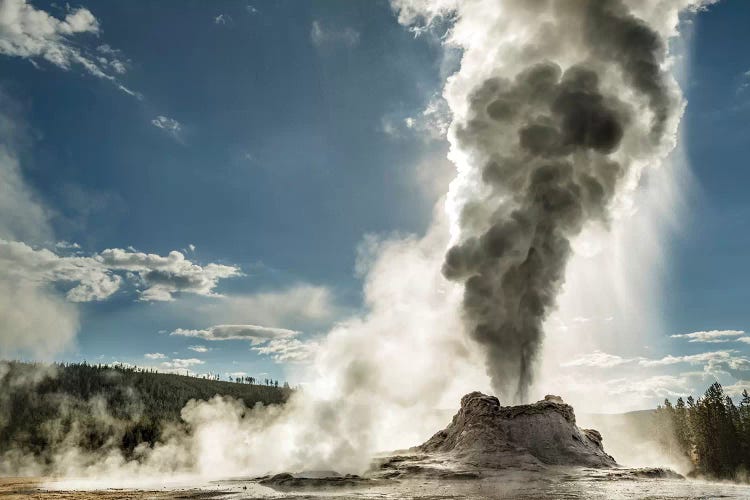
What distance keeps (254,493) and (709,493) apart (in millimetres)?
20893

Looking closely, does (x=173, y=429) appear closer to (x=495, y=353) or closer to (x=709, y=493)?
(x=495, y=353)

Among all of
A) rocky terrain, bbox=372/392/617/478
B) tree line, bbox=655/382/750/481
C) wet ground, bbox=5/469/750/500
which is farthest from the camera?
tree line, bbox=655/382/750/481

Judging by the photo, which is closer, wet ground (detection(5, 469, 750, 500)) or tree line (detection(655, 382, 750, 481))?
wet ground (detection(5, 469, 750, 500))

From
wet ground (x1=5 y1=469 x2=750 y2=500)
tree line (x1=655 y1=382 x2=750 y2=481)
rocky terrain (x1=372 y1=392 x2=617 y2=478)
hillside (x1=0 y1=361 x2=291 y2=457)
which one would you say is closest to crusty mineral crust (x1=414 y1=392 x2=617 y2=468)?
rocky terrain (x1=372 y1=392 x2=617 y2=478)

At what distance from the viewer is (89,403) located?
118 metres

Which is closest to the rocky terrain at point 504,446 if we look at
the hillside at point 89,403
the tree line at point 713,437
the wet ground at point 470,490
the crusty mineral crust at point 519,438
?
the crusty mineral crust at point 519,438

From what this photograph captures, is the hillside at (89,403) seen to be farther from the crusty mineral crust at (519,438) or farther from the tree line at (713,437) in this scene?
the tree line at (713,437)

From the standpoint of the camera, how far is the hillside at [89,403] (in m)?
67.6

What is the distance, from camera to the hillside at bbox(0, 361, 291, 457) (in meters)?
67.6

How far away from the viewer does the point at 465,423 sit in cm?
3844

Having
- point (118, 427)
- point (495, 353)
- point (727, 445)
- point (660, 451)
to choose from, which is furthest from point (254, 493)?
point (660, 451)

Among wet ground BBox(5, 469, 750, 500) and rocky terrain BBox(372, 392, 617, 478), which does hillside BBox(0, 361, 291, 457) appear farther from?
rocky terrain BBox(372, 392, 617, 478)

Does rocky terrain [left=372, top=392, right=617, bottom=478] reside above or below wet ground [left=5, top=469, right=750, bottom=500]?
above

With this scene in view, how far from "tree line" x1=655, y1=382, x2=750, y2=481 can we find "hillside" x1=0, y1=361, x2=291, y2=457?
67.8m
